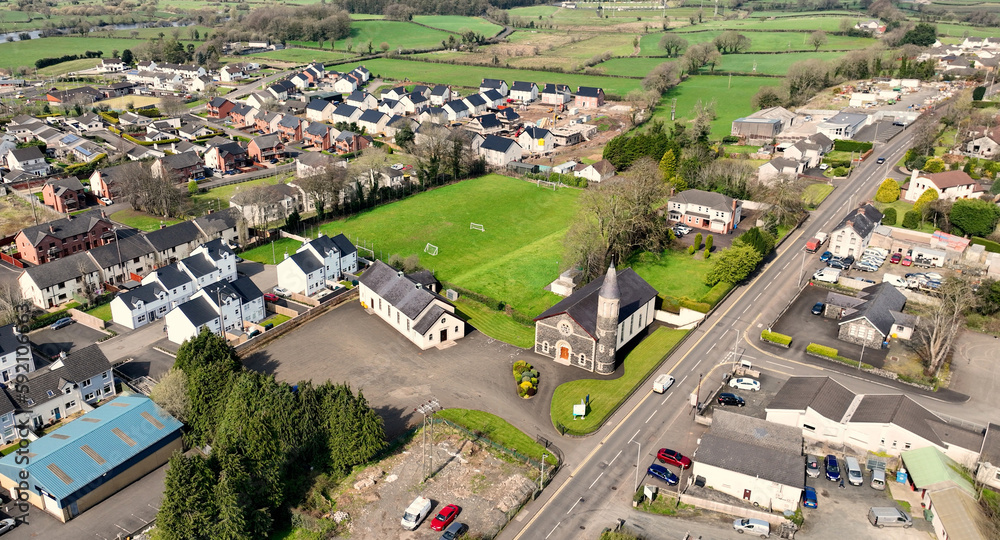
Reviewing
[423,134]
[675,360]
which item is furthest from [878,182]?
[423,134]

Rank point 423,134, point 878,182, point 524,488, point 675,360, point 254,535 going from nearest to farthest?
point 254,535 < point 524,488 < point 675,360 < point 878,182 < point 423,134

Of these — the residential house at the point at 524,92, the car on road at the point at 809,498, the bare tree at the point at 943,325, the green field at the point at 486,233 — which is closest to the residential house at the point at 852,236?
the bare tree at the point at 943,325

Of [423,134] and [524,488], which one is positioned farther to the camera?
[423,134]

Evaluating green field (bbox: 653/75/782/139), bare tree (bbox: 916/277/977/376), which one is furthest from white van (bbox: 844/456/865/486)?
green field (bbox: 653/75/782/139)

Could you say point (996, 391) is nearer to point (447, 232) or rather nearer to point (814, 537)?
point (814, 537)

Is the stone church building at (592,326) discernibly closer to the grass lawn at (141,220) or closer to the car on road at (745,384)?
the car on road at (745,384)

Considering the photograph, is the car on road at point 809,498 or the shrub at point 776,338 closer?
the car on road at point 809,498
